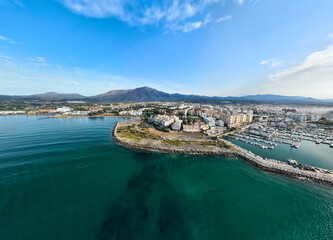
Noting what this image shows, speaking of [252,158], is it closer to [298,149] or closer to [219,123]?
[298,149]

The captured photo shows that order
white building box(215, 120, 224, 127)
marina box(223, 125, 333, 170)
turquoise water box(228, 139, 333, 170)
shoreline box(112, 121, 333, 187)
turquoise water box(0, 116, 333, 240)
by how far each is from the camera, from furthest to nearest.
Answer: white building box(215, 120, 224, 127), marina box(223, 125, 333, 170), turquoise water box(228, 139, 333, 170), shoreline box(112, 121, 333, 187), turquoise water box(0, 116, 333, 240)

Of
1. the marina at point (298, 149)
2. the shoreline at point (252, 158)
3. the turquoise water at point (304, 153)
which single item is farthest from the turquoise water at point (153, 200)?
the marina at point (298, 149)

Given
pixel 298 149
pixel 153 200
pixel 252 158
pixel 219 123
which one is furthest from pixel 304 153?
pixel 153 200

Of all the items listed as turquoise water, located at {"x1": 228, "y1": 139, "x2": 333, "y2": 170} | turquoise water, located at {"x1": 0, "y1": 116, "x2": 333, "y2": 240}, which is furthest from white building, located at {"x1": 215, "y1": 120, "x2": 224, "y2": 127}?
turquoise water, located at {"x1": 0, "y1": 116, "x2": 333, "y2": 240}

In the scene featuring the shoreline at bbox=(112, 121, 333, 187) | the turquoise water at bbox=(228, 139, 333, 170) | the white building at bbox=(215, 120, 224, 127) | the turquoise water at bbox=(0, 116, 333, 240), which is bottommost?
the turquoise water at bbox=(0, 116, 333, 240)

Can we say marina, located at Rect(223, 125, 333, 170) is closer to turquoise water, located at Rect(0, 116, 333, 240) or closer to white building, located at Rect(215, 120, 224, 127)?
turquoise water, located at Rect(0, 116, 333, 240)

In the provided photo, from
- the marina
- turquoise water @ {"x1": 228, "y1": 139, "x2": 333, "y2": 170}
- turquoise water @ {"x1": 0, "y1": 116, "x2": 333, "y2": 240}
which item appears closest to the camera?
turquoise water @ {"x1": 0, "y1": 116, "x2": 333, "y2": 240}
